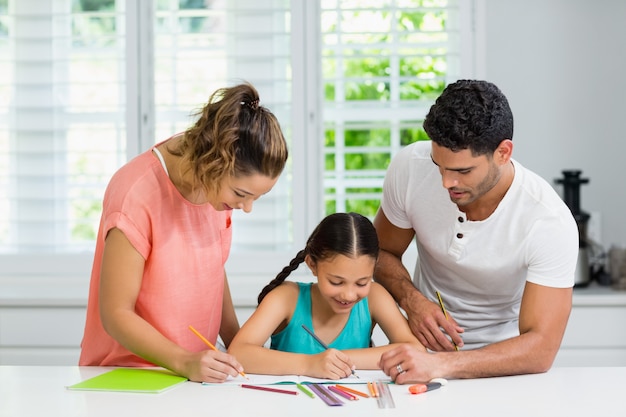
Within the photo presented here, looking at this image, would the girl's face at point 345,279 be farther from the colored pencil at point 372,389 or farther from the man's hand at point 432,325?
the colored pencil at point 372,389

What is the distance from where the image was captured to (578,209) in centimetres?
342

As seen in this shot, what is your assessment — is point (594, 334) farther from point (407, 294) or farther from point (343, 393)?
point (343, 393)

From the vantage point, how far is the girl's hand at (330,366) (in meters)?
1.78

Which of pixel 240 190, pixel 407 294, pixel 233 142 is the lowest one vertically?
pixel 407 294

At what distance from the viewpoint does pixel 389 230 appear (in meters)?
2.34

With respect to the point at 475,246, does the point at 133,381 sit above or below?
below

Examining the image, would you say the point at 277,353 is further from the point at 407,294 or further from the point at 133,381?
the point at 407,294

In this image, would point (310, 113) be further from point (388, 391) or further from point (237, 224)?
point (388, 391)

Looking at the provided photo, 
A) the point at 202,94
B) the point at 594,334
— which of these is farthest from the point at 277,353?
the point at 202,94

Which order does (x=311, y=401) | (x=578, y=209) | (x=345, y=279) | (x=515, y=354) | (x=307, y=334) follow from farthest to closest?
1. (x=578, y=209)
2. (x=307, y=334)
3. (x=345, y=279)
4. (x=515, y=354)
5. (x=311, y=401)

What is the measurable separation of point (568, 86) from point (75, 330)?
237 cm

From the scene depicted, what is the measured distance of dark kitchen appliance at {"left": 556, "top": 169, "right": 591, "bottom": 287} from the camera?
3357mm

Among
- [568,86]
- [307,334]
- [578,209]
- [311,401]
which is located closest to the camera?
[311,401]

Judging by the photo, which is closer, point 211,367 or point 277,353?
point 211,367
